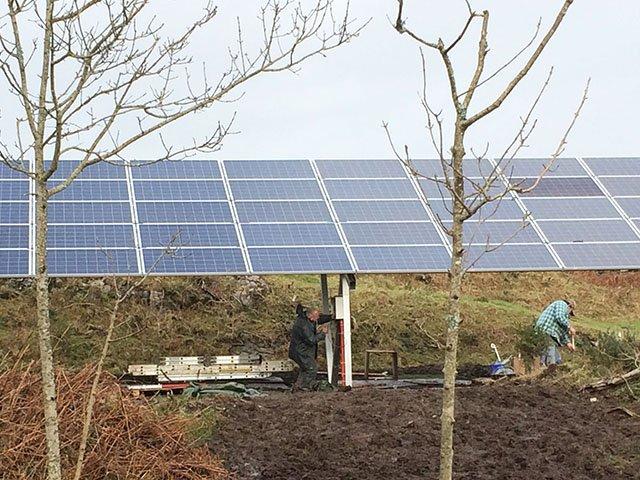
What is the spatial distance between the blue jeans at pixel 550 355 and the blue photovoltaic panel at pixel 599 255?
4.11 ft

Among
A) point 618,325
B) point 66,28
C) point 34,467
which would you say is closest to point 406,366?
point 618,325

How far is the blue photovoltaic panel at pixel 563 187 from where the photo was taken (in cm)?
2019

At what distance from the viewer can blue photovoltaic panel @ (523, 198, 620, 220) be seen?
19188 millimetres

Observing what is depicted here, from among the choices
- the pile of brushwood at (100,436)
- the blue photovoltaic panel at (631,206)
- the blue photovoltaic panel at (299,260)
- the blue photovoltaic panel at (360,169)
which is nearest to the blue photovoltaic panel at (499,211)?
the blue photovoltaic panel at (360,169)

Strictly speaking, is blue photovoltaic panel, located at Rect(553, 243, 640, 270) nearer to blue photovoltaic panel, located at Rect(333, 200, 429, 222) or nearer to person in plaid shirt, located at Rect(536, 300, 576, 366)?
person in plaid shirt, located at Rect(536, 300, 576, 366)

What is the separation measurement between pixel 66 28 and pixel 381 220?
38.3 feet

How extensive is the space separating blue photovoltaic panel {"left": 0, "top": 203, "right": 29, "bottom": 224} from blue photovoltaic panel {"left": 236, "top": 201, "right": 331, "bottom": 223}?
11.3 feet

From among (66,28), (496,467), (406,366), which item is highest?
(66,28)

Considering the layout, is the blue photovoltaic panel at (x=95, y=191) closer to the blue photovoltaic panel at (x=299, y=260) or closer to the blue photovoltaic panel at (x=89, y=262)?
the blue photovoltaic panel at (x=89, y=262)

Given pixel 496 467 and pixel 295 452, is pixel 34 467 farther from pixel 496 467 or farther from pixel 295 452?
pixel 496 467

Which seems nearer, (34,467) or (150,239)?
(34,467)

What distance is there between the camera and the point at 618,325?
26.2 m

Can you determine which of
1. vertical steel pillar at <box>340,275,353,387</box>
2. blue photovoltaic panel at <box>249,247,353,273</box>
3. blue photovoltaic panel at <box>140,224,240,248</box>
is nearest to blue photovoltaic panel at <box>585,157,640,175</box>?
blue photovoltaic panel at <box>249,247,353,273</box>

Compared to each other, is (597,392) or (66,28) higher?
(66,28)
